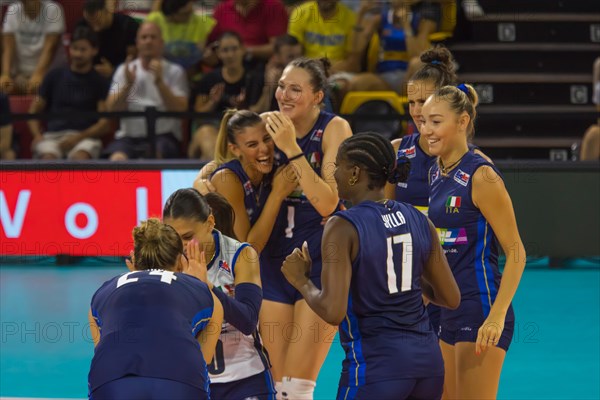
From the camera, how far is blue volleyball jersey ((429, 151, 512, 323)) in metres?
4.38

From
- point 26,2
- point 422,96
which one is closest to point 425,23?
point 26,2

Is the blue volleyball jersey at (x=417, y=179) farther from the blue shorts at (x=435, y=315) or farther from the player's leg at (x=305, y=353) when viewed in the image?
the player's leg at (x=305, y=353)

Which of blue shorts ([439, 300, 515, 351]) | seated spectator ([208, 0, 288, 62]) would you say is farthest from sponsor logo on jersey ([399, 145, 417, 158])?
seated spectator ([208, 0, 288, 62])

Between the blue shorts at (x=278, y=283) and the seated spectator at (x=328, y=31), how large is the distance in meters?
6.17

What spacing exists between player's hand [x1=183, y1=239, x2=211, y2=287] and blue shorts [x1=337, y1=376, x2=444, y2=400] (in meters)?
0.69

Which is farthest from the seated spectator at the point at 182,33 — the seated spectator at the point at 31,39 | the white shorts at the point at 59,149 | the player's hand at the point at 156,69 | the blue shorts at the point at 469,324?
the blue shorts at the point at 469,324

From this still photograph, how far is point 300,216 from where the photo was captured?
17.5 feet

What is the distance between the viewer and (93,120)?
11.1 m

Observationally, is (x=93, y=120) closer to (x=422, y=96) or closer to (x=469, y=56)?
(x=469, y=56)

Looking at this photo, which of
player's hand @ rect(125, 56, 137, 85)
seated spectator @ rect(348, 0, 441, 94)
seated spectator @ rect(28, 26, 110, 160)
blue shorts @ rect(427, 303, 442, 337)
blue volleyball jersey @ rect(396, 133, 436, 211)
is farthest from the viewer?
seated spectator @ rect(348, 0, 441, 94)

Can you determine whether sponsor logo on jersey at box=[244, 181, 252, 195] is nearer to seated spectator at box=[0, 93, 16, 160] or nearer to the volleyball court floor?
the volleyball court floor

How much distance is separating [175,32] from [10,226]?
307cm

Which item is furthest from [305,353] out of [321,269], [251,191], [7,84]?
[7,84]

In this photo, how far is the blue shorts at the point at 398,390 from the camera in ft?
11.7
